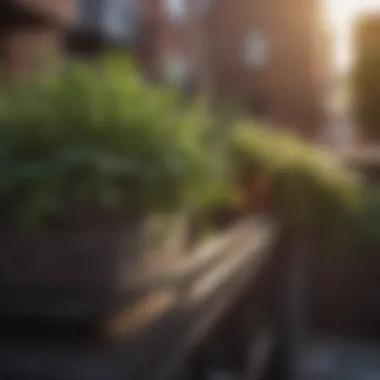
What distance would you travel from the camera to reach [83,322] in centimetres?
42

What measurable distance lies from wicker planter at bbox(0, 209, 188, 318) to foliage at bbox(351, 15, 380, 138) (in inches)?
69.0

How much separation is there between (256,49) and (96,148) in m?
3.19

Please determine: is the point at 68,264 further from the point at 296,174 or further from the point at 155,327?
the point at 296,174

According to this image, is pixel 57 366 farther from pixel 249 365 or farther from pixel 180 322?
pixel 249 365

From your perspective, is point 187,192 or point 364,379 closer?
point 187,192

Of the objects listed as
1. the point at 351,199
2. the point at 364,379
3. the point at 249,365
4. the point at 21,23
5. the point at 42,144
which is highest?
the point at 21,23

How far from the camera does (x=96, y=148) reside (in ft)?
1.45

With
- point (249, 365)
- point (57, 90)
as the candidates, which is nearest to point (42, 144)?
point (57, 90)

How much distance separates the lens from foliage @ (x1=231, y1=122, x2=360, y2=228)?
32.3 inches

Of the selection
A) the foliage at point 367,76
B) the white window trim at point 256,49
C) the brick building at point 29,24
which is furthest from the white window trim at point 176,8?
the brick building at point 29,24

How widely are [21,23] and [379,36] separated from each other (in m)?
0.97

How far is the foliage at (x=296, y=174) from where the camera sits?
821 millimetres

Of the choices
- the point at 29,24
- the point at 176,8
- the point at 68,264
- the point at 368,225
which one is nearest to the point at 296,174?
the point at 68,264

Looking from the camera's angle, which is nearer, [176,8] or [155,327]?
[155,327]
